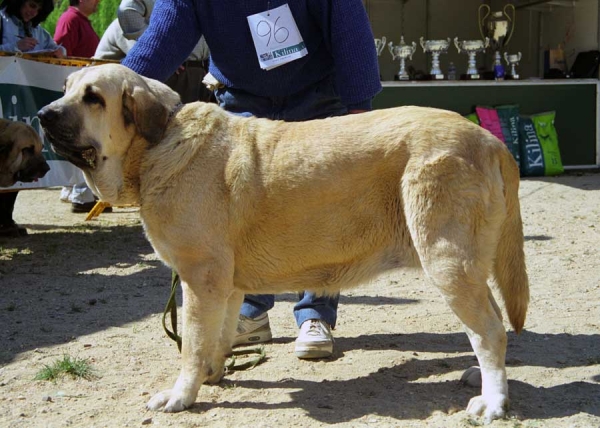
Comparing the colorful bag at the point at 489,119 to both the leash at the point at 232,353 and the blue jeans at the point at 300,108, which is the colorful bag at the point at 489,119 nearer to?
the blue jeans at the point at 300,108

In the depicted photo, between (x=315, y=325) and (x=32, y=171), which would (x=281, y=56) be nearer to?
(x=315, y=325)

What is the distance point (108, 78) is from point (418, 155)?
1392 mm

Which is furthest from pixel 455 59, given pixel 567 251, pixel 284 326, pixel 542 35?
pixel 284 326

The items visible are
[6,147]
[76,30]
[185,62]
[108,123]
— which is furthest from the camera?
[76,30]

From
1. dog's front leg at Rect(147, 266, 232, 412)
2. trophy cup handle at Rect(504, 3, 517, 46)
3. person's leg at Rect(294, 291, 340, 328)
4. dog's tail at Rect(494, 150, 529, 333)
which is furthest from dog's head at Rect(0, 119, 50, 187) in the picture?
trophy cup handle at Rect(504, 3, 517, 46)

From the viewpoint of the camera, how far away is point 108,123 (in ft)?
10.8

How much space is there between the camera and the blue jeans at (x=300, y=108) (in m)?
4.36

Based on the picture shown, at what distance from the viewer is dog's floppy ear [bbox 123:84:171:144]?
3.31 meters

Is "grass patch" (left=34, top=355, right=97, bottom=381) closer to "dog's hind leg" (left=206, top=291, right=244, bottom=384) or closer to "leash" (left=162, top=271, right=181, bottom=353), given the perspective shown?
"leash" (left=162, top=271, right=181, bottom=353)

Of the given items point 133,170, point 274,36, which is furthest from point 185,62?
point 133,170

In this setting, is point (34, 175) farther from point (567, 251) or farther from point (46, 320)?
point (567, 251)

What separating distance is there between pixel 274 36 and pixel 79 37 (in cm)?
613

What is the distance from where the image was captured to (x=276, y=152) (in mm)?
3414

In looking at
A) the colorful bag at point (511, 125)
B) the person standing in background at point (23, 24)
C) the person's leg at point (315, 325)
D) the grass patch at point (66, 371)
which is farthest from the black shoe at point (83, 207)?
the colorful bag at point (511, 125)
